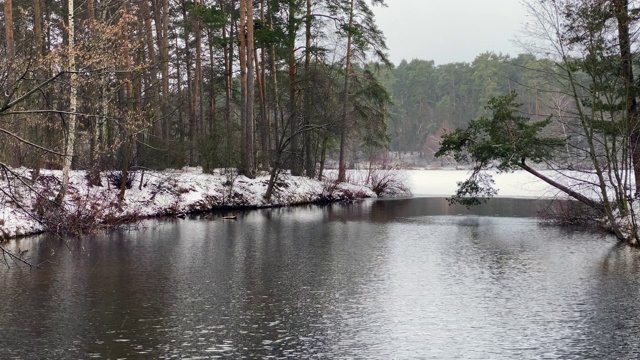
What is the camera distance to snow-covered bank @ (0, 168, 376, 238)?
18781 mm

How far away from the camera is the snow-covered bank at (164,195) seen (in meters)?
18.8

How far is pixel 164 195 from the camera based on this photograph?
25812 mm

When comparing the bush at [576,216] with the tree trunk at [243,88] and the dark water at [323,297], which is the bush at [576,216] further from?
the tree trunk at [243,88]

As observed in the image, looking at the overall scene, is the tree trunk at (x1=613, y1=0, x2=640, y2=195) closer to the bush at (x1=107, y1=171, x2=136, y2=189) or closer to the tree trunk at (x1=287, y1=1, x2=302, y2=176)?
the tree trunk at (x1=287, y1=1, x2=302, y2=176)

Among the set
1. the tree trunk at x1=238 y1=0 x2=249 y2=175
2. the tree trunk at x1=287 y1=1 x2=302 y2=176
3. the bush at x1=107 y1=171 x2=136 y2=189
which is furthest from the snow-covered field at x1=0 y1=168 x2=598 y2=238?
the tree trunk at x1=287 y1=1 x2=302 y2=176

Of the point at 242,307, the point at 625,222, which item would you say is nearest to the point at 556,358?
the point at 242,307

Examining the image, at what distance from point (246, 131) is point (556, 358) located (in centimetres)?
2316

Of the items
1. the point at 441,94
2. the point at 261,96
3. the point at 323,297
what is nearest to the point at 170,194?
the point at 261,96

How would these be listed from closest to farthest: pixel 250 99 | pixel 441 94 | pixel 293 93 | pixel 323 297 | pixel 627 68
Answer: pixel 323 297, pixel 627 68, pixel 250 99, pixel 293 93, pixel 441 94

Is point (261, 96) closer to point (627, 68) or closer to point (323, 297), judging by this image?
point (627, 68)

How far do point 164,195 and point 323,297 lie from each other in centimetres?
1625

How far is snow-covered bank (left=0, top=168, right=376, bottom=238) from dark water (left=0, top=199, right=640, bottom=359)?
1.97 meters

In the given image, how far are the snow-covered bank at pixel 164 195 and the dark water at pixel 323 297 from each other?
1972mm

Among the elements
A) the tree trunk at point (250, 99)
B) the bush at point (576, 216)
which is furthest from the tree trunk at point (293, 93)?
the bush at point (576, 216)
